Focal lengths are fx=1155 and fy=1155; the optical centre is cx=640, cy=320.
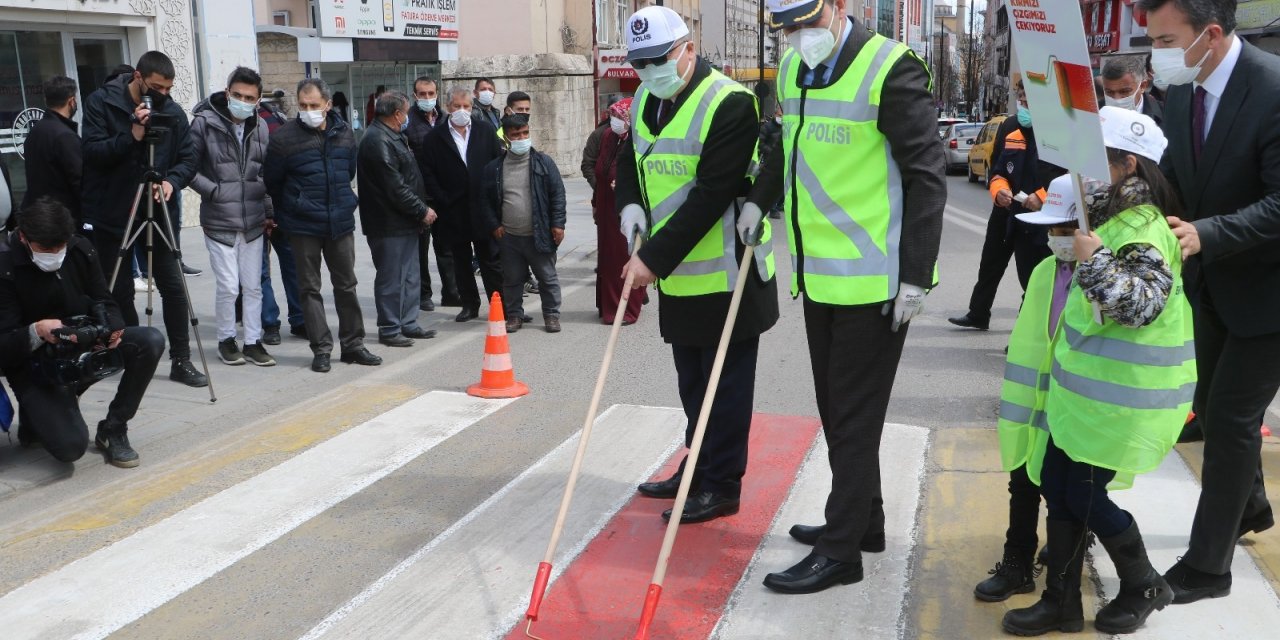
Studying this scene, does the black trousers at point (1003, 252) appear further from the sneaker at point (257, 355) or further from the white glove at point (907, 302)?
the sneaker at point (257, 355)

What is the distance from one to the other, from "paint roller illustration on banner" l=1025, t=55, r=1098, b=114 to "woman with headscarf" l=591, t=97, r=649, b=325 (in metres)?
6.35

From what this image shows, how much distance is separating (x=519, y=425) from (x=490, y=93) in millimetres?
7230

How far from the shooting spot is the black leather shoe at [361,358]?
822 centimetres

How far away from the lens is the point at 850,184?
12.9 feet

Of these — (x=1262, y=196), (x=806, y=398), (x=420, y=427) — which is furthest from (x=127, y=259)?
(x=1262, y=196)

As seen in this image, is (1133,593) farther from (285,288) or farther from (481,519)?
(285,288)

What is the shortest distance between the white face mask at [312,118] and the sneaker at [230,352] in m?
1.63

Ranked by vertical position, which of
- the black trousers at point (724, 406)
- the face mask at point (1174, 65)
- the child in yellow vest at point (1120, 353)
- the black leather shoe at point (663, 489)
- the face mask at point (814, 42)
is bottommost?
the black leather shoe at point (663, 489)

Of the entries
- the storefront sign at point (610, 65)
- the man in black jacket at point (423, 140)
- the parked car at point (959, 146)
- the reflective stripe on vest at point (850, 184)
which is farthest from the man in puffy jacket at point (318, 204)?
the parked car at point (959, 146)

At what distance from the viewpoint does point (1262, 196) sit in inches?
151

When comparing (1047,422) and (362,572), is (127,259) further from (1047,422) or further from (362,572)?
(1047,422)

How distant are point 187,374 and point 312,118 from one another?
1.92 metres

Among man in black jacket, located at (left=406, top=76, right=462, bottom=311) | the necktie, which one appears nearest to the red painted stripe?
the necktie

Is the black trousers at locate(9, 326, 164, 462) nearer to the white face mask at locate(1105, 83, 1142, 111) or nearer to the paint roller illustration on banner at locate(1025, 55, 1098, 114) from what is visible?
the paint roller illustration on banner at locate(1025, 55, 1098, 114)
